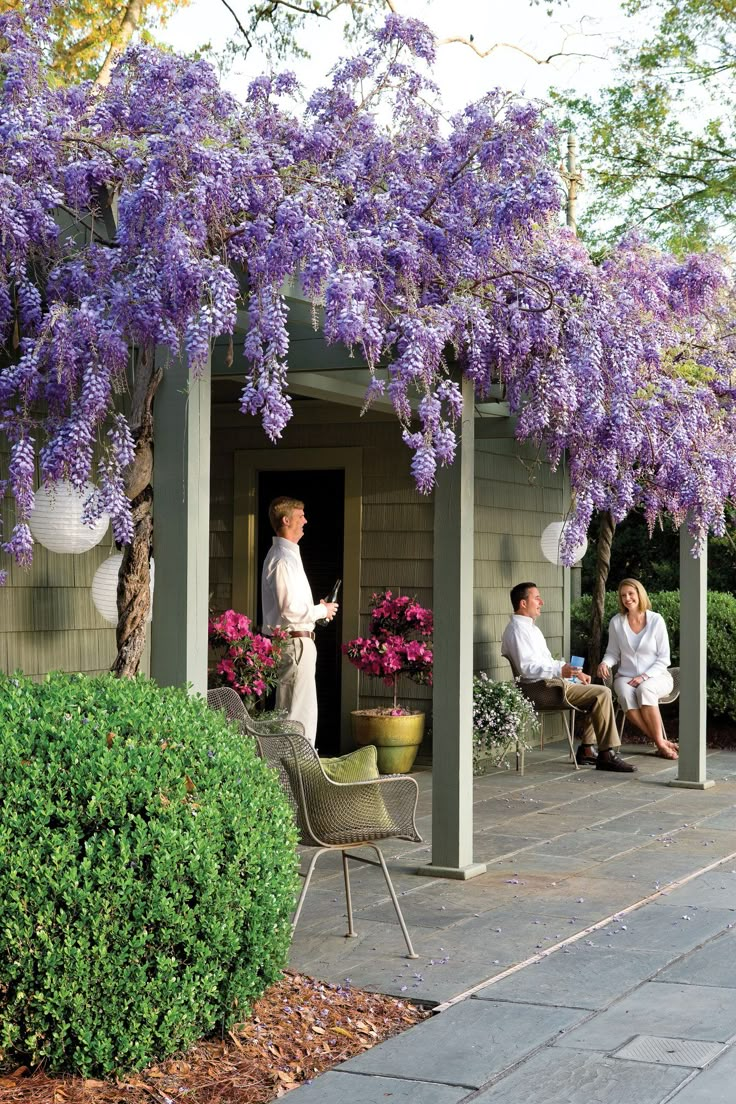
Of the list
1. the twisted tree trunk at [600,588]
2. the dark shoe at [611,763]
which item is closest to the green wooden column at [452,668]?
the dark shoe at [611,763]

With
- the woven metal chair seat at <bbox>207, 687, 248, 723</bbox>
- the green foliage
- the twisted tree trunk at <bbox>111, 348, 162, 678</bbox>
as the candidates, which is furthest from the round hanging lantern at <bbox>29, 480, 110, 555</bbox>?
the green foliage

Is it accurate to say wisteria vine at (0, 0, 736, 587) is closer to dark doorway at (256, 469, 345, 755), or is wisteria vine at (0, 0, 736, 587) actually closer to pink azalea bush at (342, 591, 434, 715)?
pink azalea bush at (342, 591, 434, 715)

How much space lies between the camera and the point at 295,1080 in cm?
355

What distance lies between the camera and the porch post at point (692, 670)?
28.4 feet

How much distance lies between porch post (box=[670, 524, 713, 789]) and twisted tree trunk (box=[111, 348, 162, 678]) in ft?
14.1

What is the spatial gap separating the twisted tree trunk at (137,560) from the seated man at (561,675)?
186 inches

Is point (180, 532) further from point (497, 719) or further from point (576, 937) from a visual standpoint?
point (497, 719)

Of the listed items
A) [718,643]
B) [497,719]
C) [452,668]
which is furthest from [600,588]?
[452,668]

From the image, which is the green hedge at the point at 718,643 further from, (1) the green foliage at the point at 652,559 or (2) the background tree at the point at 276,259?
(2) the background tree at the point at 276,259

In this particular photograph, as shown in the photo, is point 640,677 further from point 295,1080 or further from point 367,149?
point 295,1080

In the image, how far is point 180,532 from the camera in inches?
175

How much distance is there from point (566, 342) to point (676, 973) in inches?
108

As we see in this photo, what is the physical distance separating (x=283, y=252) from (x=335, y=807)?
1.95m

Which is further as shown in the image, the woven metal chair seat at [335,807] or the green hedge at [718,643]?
the green hedge at [718,643]
